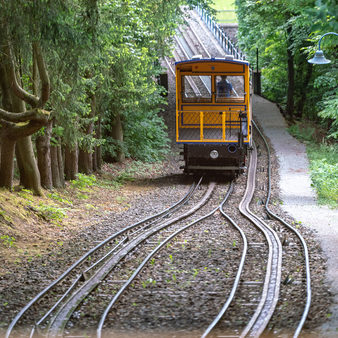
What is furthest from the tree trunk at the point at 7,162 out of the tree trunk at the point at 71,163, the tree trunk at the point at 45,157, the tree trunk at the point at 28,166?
the tree trunk at the point at 71,163

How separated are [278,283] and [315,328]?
2022 mm

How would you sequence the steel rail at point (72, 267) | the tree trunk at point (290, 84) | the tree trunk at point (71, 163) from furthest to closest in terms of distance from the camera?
the tree trunk at point (290, 84) → the tree trunk at point (71, 163) → the steel rail at point (72, 267)

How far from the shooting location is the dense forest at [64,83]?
493 inches

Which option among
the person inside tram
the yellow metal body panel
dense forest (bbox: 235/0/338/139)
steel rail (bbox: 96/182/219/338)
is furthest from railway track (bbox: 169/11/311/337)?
dense forest (bbox: 235/0/338/139)

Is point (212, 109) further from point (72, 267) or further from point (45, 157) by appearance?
point (72, 267)

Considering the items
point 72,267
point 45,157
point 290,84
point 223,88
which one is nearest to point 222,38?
point 290,84

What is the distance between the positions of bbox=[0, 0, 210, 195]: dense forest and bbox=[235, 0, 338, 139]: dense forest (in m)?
7.41

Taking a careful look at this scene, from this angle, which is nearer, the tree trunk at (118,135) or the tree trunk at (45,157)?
the tree trunk at (45,157)

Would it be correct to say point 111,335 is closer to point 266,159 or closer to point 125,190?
point 125,190

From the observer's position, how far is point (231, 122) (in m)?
21.9

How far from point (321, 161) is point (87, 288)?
53.5 ft

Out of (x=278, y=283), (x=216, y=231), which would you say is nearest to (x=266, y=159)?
(x=216, y=231)

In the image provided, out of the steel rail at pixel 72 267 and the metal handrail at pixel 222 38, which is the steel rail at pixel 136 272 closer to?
the steel rail at pixel 72 267

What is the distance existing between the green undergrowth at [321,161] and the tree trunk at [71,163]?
783cm
